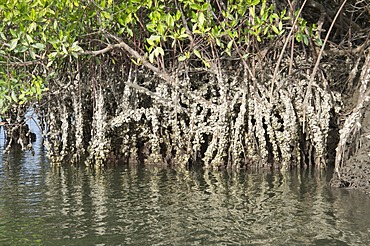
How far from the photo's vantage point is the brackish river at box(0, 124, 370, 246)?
6.07 metres

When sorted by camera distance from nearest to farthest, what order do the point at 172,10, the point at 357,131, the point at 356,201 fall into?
the point at 356,201, the point at 357,131, the point at 172,10

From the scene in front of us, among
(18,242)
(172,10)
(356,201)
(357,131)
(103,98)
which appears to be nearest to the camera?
(18,242)

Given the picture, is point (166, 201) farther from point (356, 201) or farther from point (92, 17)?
point (92, 17)

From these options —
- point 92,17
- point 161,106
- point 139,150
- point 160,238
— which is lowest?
point 160,238

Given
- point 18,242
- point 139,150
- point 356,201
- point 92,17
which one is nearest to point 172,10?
point 92,17

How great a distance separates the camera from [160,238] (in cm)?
605

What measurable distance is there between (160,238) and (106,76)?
489 cm

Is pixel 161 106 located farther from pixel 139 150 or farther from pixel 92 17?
pixel 92 17

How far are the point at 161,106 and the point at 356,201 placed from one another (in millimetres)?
3775

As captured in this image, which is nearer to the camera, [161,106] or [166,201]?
[166,201]

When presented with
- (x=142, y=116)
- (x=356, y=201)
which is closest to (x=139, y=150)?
(x=142, y=116)

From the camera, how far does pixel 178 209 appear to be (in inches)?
281

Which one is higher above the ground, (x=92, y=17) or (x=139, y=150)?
(x=92, y=17)

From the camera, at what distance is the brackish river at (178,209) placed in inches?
239
